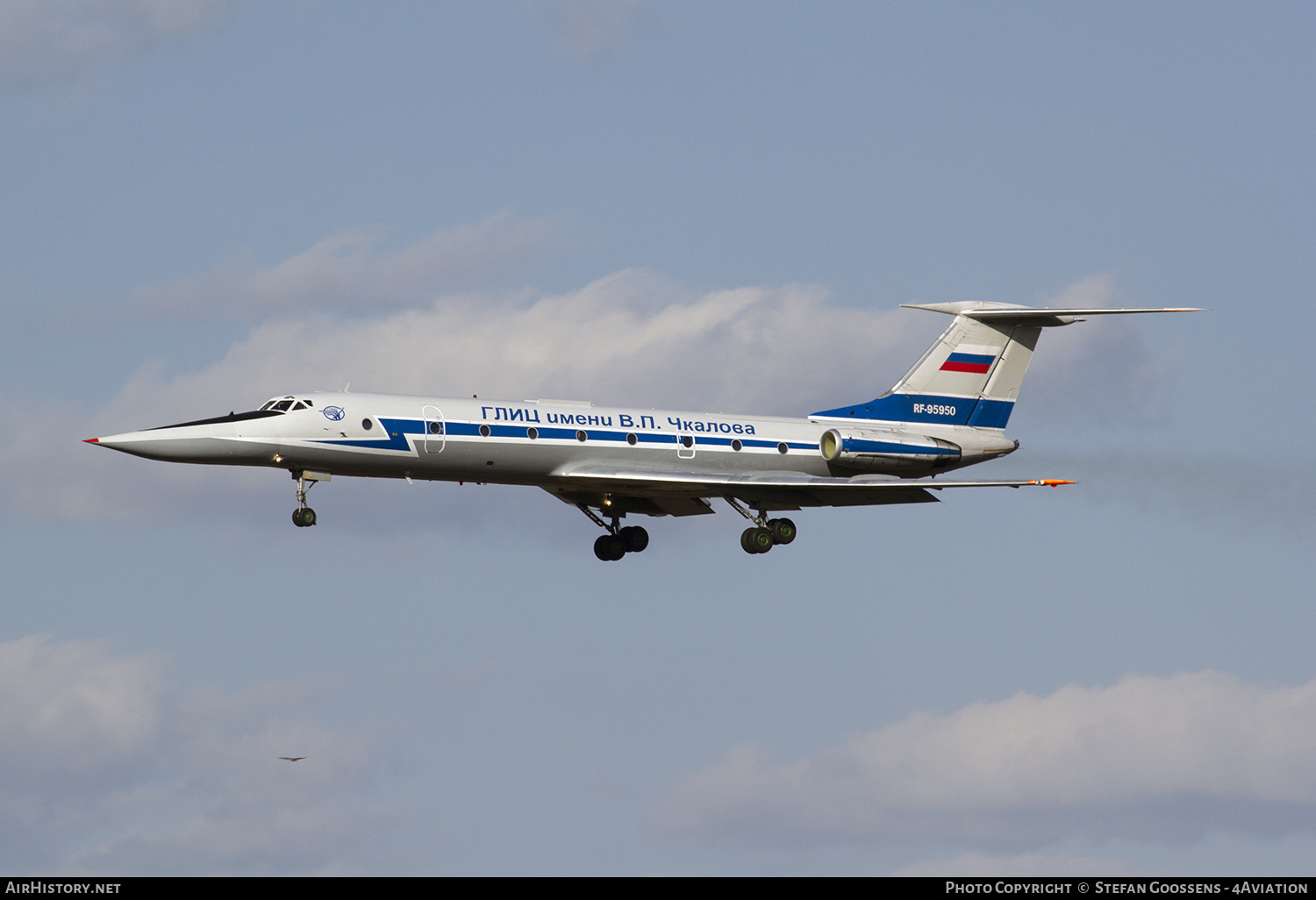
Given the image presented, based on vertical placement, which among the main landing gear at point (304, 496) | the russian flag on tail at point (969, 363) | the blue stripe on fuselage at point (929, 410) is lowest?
the main landing gear at point (304, 496)

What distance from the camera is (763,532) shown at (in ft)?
155

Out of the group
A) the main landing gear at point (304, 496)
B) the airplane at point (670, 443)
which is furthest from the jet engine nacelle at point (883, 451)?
the main landing gear at point (304, 496)

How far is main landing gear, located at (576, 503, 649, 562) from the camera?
1989 inches

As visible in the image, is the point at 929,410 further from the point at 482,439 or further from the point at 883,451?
the point at 482,439

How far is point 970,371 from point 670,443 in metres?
9.04

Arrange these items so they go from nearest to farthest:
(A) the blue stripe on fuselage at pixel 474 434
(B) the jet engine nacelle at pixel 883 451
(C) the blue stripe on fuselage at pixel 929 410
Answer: (A) the blue stripe on fuselage at pixel 474 434 < (B) the jet engine nacelle at pixel 883 451 < (C) the blue stripe on fuselage at pixel 929 410

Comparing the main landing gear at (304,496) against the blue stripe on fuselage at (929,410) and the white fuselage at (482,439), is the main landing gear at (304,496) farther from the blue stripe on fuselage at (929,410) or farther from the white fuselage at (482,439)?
the blue stripe on fuselage at (929,410)

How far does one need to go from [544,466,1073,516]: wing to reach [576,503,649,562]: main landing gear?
2.26 meters

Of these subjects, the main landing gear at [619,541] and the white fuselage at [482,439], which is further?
the main landing gear at [619,541]

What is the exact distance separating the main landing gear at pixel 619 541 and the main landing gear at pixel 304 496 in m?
9.49

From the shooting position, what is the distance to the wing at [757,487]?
4528 cm
